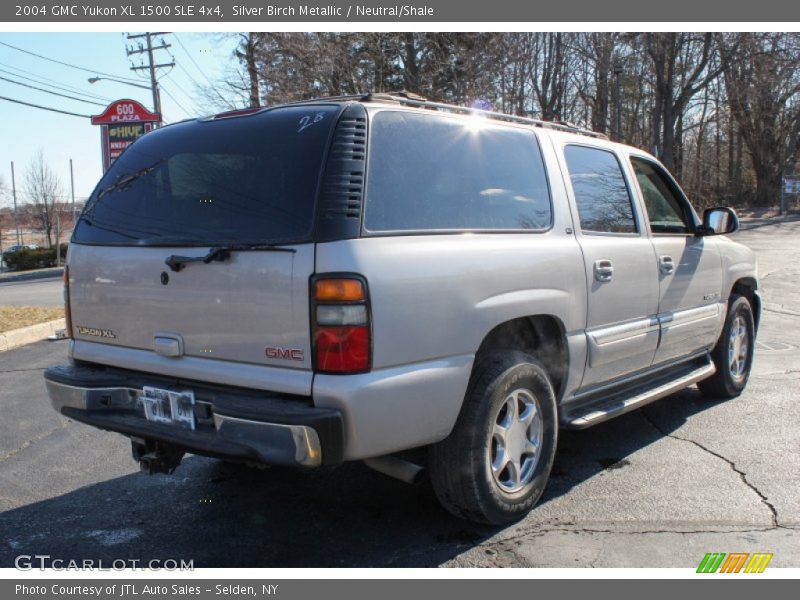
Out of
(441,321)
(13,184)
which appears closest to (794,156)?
(441,321)

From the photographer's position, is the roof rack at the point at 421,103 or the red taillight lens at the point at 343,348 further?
the roof rack at the point at 421,103

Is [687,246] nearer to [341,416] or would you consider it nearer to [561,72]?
[341,416]

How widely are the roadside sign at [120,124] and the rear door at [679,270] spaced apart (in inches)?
764

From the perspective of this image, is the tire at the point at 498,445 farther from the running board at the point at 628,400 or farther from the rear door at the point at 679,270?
the rear door at the point at 679,270

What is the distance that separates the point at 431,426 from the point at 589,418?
1.36 meters

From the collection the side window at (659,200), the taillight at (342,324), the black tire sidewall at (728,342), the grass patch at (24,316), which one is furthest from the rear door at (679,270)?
the grass patch at (24,316)

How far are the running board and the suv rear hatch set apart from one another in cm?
188

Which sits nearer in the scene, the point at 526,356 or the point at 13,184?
the point at 526,356

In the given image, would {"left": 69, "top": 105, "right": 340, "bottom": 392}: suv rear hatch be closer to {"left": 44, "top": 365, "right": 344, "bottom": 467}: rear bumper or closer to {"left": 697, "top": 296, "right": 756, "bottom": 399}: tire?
{"left": 44, "top": 365, "right": 344, "bottom": 467}: rear bumper

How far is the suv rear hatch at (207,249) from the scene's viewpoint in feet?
9.73

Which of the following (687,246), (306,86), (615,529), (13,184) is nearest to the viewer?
(615,529)

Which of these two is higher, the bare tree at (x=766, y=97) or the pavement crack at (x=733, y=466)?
the bare tree at (x=766, y=97)

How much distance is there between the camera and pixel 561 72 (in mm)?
32188

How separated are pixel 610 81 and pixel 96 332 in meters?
34.2
